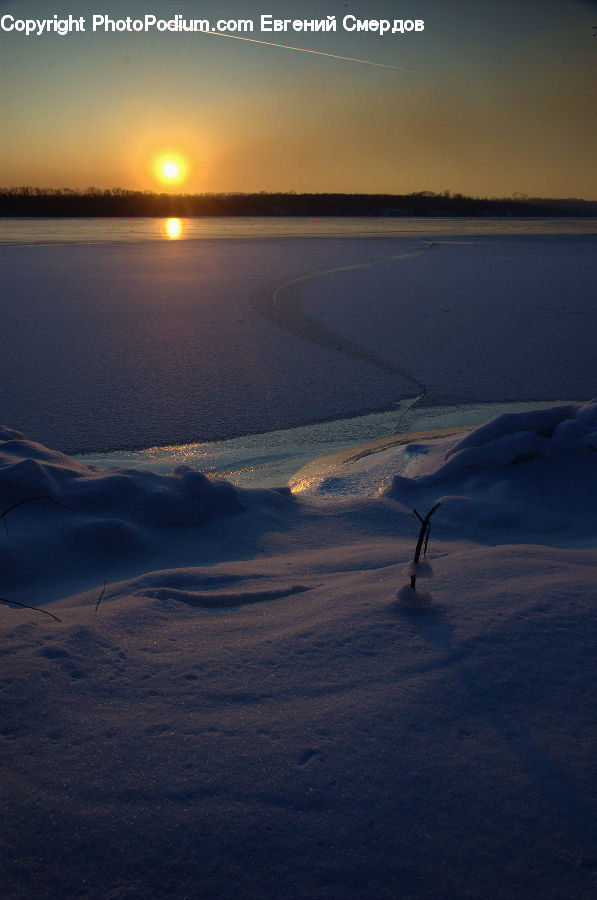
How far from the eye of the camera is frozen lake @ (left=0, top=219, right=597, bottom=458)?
377cm

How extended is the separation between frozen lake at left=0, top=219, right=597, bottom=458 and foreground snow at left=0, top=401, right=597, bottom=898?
201cm

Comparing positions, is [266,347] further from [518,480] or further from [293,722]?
[293,722]

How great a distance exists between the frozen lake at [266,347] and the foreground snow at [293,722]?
2.01 meters

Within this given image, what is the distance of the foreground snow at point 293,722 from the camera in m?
0.71

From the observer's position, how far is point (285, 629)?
118 centimetres

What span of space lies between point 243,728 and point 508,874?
15.1 inches

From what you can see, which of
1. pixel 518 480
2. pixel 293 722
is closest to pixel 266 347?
pixel 518 480

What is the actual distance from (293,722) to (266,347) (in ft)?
14.9

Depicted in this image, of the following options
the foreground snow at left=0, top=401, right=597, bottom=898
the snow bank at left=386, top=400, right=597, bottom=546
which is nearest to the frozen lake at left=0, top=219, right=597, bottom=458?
the snow bank at left=386, top=400, right=597, bottom=546

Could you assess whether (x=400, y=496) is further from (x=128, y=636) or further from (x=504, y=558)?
(x=128, y=636)

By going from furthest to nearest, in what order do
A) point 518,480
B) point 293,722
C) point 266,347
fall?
point 266,347
point 518,480
point 293,722

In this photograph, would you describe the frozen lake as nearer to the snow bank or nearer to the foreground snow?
the snow bank

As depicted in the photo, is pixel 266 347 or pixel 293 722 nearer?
pixel 293 722

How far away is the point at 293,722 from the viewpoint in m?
0.91
